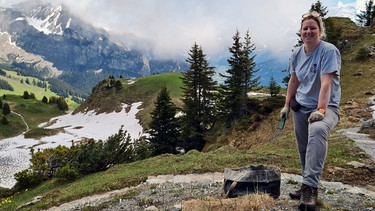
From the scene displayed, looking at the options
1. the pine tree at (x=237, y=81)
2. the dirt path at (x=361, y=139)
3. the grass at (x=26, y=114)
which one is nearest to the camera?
the dirt path at (x=361, y=139)

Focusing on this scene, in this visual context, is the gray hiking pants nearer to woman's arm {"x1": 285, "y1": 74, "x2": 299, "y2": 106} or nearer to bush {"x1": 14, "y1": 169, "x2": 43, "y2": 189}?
woman's arm {"x1": 285, "y1": 74, "x2": 299, "y2": 106}

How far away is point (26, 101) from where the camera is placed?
13375cm

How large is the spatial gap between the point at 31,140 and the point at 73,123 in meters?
17.4

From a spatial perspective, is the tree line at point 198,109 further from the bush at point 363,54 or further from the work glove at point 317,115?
the work glove at point 317,115

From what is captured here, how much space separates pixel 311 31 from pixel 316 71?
757 millimetres

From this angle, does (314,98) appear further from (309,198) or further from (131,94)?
(131,94)

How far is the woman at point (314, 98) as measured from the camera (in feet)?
17.5

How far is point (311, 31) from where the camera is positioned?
224 inches

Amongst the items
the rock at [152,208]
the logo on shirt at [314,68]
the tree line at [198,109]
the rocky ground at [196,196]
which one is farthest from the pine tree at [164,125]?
the logo on shirt at [314,68]

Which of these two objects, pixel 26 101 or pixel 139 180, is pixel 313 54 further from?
pixel 26 101

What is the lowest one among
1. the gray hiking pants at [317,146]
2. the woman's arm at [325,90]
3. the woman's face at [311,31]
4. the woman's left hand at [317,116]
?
A: the gray hiking pants at [317,146]

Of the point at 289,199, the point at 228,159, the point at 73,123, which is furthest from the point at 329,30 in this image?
the point at 73,123

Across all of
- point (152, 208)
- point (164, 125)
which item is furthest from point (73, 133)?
point (152, 208)

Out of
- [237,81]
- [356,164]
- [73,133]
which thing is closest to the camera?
[356,164]
